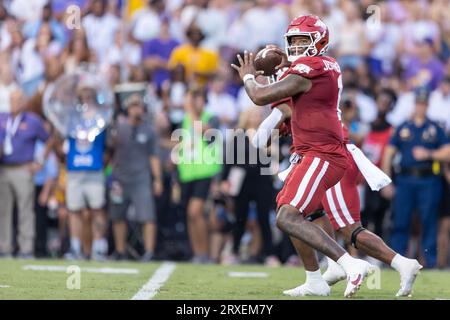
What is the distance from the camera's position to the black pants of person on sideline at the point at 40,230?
14.3m

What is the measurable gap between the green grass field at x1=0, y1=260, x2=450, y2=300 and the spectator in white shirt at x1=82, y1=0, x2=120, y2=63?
479 centimetres

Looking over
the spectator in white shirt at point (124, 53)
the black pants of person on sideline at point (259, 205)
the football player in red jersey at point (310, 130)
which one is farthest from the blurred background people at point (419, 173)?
the football player in red jersey at point (310, 130)

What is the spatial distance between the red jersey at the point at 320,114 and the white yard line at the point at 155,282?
149cm

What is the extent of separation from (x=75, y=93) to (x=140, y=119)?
0.83 metres

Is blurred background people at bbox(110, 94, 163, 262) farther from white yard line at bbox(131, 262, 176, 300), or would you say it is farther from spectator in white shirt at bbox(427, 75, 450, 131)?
spectator in white shirt at bbox(427, 75, 450, 131)

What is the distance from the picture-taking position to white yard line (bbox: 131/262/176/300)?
820 cm

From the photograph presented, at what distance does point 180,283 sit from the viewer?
31.3 ft

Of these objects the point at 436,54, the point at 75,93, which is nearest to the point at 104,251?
the point at 75,93

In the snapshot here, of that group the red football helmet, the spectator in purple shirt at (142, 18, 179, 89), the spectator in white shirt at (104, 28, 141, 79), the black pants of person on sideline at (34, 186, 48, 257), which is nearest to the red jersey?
the red football helmet

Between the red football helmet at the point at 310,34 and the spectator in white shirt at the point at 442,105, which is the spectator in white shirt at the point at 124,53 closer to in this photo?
the spectator in white shirt at the point at 442,105

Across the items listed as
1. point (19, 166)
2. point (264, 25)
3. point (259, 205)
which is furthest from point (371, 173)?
point (264, 25)

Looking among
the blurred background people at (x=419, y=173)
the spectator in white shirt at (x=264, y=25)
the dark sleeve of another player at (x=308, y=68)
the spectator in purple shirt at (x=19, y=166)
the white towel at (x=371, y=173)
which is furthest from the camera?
the spectator in white shirt at (x=264, y=25)
